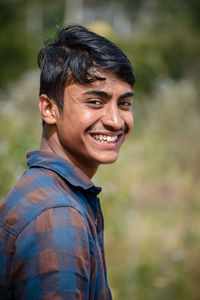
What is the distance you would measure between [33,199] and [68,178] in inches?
7.1

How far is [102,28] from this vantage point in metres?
9.45

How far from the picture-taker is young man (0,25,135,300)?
1074mm

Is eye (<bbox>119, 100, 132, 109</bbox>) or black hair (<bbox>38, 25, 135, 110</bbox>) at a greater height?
black hair (<bbox>38, 25, 135, 110</bbox>)

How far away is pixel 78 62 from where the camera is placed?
1414 mm

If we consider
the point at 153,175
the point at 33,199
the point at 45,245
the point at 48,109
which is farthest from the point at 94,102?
the point at 153,175

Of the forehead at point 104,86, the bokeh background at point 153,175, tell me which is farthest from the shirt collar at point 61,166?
the bokeh background at point 153,175

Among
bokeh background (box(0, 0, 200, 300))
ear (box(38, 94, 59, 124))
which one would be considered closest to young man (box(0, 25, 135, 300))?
ear (box(38, 94, 59, 124))

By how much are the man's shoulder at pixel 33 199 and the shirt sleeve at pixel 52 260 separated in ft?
0.08

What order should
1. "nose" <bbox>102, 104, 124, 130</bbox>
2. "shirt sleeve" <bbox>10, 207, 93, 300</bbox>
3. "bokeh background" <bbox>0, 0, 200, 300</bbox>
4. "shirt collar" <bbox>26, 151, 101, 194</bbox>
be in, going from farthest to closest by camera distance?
"bokeh background" <bbox>0, 0, 200, 300</bbox>, "nose" <bbox>102, 104, 124, 130</bbox>, "shirt collar" <bbox>26, 151, 101, 194</bbox>, "shirt sleeve" <bbox>10, 207, 93, 300</bbox>

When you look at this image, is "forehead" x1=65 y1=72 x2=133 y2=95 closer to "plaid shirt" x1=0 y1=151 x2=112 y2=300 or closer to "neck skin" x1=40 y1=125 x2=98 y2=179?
"neck skin" x1=40 y1=125 x2=98 y2=179

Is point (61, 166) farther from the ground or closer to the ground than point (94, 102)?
closer to the ground

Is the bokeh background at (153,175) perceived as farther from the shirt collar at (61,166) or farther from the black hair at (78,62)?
the shirt collar at (61,166)

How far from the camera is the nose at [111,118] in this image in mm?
1423

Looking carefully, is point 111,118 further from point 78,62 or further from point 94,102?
point 78,62
